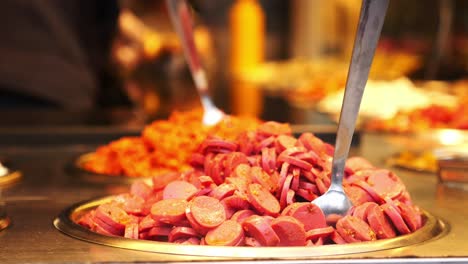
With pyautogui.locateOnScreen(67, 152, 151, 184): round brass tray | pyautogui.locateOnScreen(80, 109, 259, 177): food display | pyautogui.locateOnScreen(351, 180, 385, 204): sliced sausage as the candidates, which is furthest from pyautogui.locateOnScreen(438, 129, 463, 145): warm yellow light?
pyautogui.locateOnScreen(351, 180, 385, 204): sliced sausage

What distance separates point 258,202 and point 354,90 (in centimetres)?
24

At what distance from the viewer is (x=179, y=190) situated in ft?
4.68

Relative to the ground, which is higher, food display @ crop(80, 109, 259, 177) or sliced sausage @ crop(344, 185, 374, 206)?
food display @ crop(80, 109, 259, 177)

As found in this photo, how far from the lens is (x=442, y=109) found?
10.0 ft

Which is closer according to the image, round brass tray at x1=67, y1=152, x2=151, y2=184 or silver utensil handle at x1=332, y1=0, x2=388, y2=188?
silver utensil handle at x1=332, y1=0, x2=388, y2=188

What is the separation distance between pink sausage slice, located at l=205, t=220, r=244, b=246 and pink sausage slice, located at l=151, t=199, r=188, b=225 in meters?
0.07

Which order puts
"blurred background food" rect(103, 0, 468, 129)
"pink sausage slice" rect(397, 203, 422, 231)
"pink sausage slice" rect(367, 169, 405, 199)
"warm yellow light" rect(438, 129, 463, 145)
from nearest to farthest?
"pink sausage slice" rect(397, 203, 422, 231) < "pink sausage slice" rect(367, 169, 405, 199) < "warm yellow light" rect(438, 129, 463, 145) < "blurred background food" rect(103, 0, 468, 129)

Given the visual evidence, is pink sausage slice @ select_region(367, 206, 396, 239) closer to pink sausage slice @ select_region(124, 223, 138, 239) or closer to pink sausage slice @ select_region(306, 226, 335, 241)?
pink sausage slice @ select_region(306, 226, 335, 241)

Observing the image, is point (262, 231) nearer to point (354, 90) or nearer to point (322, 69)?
point (354, 90)

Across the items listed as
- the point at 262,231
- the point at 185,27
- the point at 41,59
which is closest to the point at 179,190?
the point at 262,231

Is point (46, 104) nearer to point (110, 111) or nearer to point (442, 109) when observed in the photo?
point (110, 111)

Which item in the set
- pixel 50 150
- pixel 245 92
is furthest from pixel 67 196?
pixel 245 92

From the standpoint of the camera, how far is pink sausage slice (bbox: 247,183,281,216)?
131 centimetres

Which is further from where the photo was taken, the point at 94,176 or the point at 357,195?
the point at 94,176
